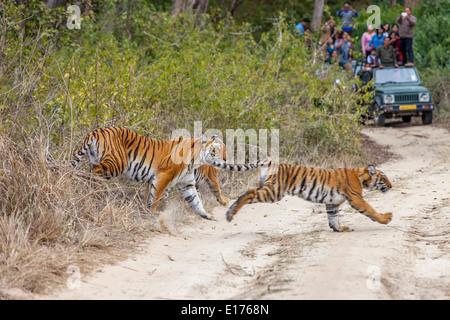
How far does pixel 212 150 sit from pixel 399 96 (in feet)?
33.0

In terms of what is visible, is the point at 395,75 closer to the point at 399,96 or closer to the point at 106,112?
the point at 399,96

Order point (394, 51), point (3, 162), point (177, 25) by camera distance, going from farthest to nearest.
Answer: point (394, 51), point (177, 25), point (3, 162)

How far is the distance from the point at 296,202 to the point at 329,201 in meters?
2.36

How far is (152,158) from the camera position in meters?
8.52

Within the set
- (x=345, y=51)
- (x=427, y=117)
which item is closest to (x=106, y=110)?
(x=345, y=51)

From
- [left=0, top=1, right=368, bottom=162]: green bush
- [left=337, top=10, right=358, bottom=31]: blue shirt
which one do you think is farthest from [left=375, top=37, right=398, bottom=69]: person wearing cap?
[left=0, top=1, right=368, bottom=162]: green bush

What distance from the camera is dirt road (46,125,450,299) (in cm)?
547

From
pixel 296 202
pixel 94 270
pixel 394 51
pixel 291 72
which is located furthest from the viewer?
pixel 394 51

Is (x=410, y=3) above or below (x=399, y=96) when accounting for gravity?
above

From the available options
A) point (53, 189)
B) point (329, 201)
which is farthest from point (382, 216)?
point (53, 189)

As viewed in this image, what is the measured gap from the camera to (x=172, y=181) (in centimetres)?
853

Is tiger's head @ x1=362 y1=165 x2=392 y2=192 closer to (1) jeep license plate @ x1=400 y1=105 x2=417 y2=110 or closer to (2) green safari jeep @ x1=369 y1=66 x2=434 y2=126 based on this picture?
(2) green safari jeep @ x1=369 y1=66 x2=434 y2=126

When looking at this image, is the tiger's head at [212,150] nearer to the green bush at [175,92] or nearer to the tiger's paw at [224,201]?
the tiger's paw at [224,201]
